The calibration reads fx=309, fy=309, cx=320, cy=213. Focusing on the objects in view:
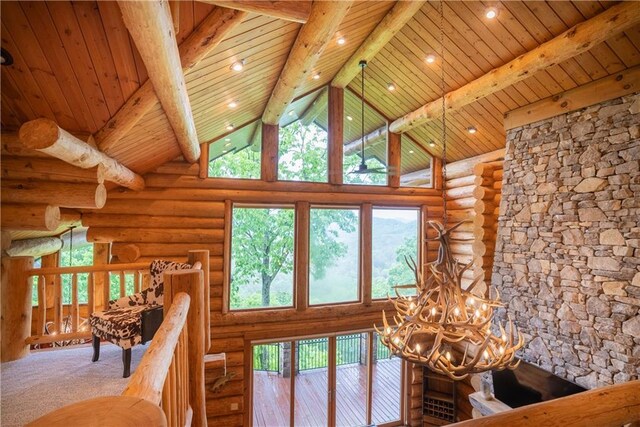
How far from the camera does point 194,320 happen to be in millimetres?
2047

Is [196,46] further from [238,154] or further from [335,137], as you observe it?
[335,137]

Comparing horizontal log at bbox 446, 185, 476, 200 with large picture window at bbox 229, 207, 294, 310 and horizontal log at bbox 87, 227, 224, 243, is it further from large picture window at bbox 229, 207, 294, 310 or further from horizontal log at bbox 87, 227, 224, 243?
horizontal log at bbox 87, 227, 224, 243

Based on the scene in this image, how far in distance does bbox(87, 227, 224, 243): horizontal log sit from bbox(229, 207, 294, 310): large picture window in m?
0.46

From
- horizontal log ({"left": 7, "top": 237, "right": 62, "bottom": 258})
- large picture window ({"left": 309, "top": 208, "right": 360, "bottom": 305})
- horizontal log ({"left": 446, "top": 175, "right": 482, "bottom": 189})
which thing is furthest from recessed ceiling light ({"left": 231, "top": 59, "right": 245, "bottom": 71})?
horizontal log ({"left": 446, "top": 175, "right": 482, "bottom": 189})

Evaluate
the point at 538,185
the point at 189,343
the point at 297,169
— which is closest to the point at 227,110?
the point at 297,169

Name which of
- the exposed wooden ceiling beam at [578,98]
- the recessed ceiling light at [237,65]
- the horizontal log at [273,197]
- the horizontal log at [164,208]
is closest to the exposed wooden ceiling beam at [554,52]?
the exposed wooden ceiling beam at [578,98]

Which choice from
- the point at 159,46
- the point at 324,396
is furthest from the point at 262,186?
the point at 324,396

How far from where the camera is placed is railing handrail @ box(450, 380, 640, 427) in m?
1.15

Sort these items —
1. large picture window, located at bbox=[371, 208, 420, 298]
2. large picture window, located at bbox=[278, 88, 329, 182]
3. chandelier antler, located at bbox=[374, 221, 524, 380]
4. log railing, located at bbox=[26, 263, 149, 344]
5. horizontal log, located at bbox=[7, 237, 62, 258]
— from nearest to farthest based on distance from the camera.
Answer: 1. chandelier antler, located at bbox=[374, 221, 524, 380]
2. log railing, located at bbox=[26, 263, 149, 344]
3. horizontal log, located at bbox=[7, 237, 62, 258]
4. large picture window, located at bbox=[278, 88, 329, 182]
5. large picture window, located at bbox=[371, 208, 420, 298]

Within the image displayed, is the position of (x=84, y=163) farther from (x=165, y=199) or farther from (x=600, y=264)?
(x=600, y=264)

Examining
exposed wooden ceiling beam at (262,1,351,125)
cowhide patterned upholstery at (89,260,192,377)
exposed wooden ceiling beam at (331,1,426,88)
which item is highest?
exposed wooden ceiling beam at (331,1,426,88)

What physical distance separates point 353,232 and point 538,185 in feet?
11.0

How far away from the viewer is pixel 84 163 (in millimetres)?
2943

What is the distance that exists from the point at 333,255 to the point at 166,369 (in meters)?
5.46
